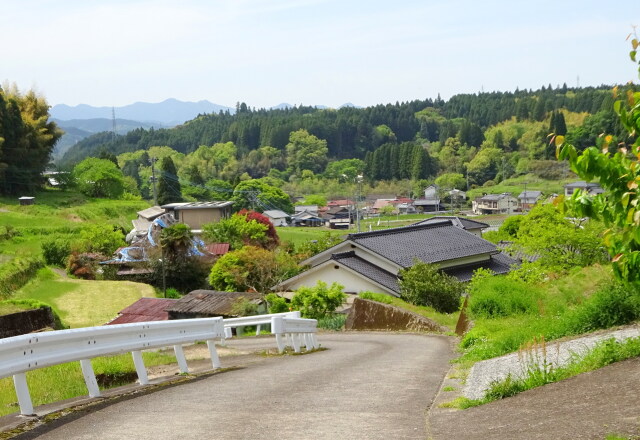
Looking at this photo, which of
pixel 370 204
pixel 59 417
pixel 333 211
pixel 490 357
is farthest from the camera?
pixel 370 204

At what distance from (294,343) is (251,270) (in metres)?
25.7

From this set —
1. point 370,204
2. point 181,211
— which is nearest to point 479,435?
point 181,211

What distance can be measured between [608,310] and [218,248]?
45557mm

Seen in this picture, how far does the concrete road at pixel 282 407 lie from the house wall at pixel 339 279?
70.1 feet

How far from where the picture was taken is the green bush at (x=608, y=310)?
10672 mm

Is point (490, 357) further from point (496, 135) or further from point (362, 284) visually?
point (496, 135)

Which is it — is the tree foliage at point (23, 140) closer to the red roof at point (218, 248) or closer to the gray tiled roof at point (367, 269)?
the red roof at point (218, 248)

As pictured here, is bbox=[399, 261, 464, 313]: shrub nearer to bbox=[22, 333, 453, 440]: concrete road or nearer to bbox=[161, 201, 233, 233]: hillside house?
bbox=[22, 333, 453, 440]: concrete road

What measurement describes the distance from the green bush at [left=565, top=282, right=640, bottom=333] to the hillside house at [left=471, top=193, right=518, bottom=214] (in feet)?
345

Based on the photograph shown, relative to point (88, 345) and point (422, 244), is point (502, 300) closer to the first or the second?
point (88, 345)

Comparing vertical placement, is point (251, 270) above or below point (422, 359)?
below

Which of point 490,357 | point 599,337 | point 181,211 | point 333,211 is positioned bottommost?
point 333,211

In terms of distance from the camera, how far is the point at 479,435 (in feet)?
20.6

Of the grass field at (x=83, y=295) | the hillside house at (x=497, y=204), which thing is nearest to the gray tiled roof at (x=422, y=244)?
the grass field at (x=83, y=295)
